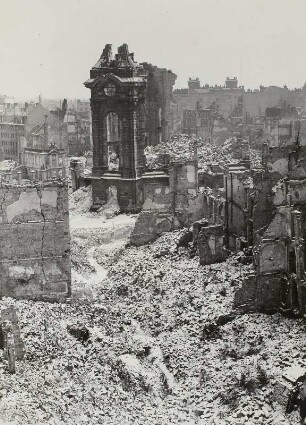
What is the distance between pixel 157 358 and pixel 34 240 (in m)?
5.67

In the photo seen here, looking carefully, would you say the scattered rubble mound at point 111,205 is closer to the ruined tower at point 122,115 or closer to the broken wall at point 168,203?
the ruined tower at point 122,115

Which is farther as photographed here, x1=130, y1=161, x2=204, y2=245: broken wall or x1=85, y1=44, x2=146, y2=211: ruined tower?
x1=85, y1=44, x2=146, y2=211: ruined tower

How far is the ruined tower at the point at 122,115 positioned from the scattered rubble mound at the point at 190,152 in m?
5.76

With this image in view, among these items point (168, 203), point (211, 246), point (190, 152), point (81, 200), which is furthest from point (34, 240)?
point (190, 152)

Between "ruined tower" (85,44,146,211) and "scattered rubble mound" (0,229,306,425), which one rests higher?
"ruined tower" (85,44,146,211)

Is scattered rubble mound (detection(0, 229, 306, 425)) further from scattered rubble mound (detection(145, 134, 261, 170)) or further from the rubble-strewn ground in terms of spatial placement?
scattered rubble mound (detection(145, 134, 261, 170))

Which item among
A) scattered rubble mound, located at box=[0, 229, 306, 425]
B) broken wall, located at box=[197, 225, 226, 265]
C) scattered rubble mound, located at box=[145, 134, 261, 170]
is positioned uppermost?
scattered rubble mound, located at box=[145, 134, 261, 170]

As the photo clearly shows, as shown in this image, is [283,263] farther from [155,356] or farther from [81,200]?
[81,200]

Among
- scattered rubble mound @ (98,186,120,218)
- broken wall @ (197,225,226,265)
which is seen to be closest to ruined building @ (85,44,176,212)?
scattered rubble mound @ (98,186,120,218)

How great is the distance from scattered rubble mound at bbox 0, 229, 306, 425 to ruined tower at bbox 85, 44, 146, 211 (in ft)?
39.2

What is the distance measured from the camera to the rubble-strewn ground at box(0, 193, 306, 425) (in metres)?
15.4

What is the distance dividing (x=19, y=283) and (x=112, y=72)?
658 inches

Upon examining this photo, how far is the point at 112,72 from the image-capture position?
1351 inches

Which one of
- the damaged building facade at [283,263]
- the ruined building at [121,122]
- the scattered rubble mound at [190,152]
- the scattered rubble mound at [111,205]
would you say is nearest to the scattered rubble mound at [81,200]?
the ruined building at [121,122]
